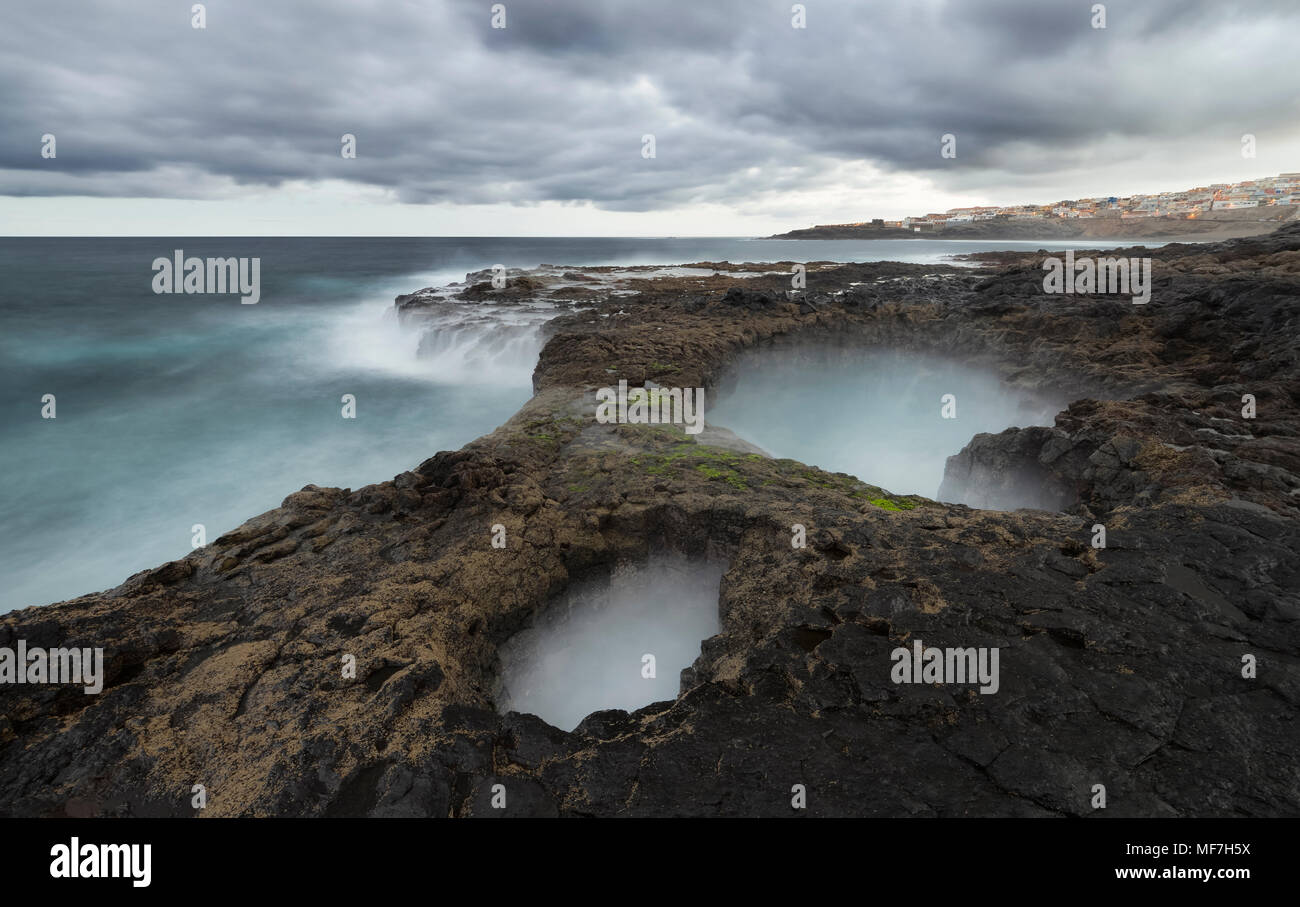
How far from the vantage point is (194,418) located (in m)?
21.1

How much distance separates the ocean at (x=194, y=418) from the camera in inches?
561

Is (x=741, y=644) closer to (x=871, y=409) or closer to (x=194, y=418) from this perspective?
(x=871, y=409)

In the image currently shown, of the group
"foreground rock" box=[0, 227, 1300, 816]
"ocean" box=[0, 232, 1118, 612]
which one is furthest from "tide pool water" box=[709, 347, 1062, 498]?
"ocean" box=[0, 232, 1118, 612]

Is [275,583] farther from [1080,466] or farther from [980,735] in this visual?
[1080,466]

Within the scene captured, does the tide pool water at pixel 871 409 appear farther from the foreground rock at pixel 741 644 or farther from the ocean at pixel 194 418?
the ocean at pixel 194 418

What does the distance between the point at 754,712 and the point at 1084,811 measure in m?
2.12

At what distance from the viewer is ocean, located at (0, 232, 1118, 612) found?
14250 mm

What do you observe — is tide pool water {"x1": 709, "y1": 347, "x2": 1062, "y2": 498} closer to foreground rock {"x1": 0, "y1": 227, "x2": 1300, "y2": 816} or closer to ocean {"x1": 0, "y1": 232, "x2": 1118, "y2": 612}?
foreground rock {"x1": 0, "y1": 227, "x2": 1300, "y2": 816}

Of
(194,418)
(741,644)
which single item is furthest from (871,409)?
(194,418)

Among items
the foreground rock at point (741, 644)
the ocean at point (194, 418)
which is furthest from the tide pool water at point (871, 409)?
the ocean at point (194, 418)

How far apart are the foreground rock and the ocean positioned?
9496 mm

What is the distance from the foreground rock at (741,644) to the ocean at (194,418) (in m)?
9.50

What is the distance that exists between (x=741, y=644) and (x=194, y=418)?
23.8m
